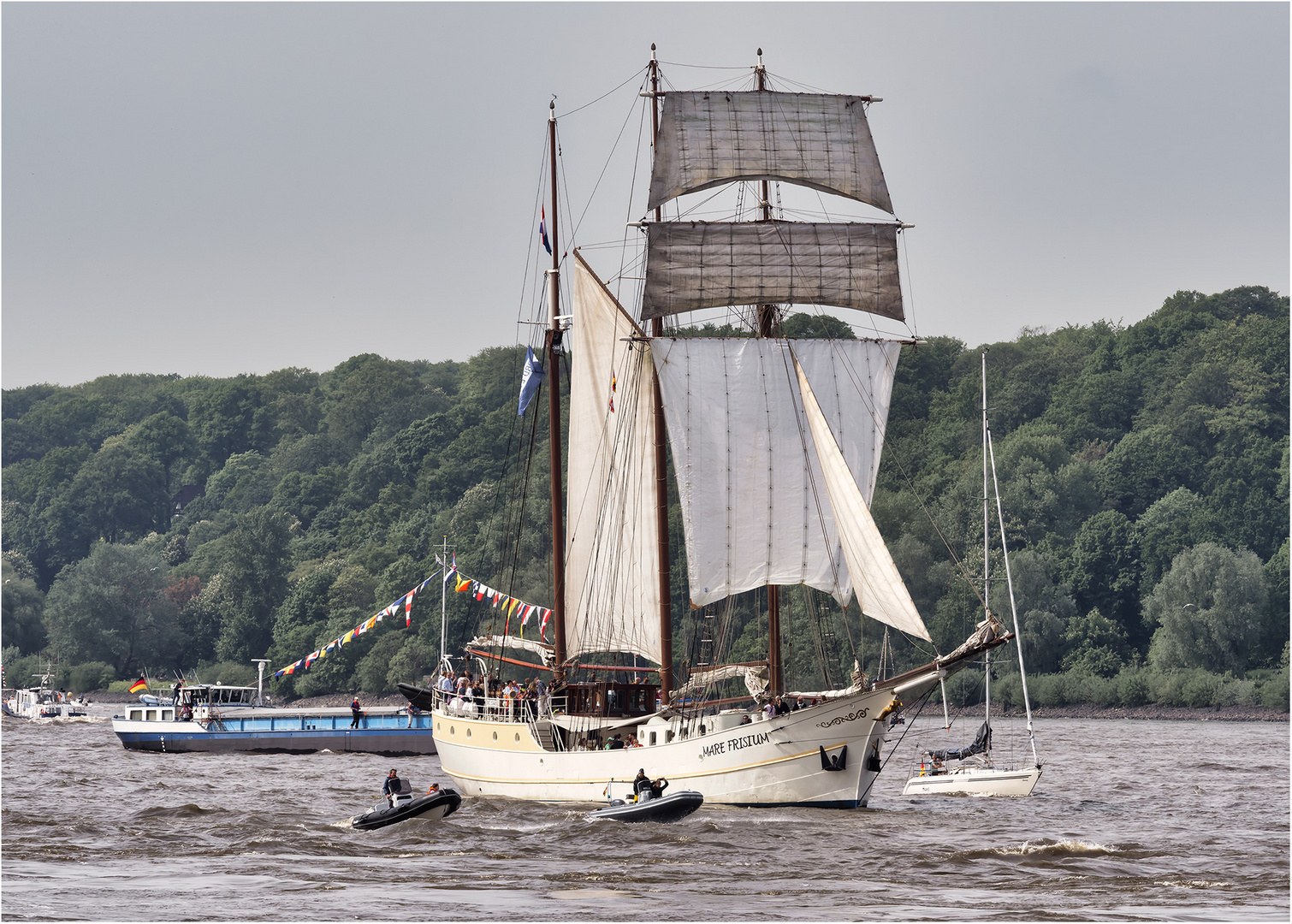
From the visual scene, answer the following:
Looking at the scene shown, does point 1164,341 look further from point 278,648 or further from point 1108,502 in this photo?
point 278,648

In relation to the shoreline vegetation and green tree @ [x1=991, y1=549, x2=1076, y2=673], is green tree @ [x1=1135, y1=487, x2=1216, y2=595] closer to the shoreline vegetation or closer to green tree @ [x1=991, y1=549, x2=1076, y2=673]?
green tree @ [x1=991, y1=549, x2=1076, y2=673]

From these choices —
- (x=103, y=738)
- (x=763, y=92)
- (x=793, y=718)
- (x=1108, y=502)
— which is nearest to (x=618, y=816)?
(x=793, y=718)

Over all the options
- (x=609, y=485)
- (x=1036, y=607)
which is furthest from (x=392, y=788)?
(x=1036, y=607)

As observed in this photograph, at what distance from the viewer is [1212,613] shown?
115 meters

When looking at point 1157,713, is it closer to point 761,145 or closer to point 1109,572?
point 1109,572

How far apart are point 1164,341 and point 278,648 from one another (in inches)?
3605

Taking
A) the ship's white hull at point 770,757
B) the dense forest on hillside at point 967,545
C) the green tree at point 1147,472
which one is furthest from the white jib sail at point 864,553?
the green tree at point 1147,472

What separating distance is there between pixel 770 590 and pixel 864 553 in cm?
619

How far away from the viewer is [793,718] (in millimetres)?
50844

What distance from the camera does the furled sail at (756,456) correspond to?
58.3 metres

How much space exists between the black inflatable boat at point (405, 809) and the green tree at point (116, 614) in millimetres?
115338

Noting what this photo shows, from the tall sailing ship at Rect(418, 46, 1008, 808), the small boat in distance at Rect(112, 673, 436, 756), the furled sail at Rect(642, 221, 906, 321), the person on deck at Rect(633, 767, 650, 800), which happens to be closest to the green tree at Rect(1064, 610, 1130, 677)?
the small boat in distance at Rect(112, 673, 436, 756)

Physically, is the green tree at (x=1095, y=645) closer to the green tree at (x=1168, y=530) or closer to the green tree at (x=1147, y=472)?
the green tree at (x=1168, y=530)

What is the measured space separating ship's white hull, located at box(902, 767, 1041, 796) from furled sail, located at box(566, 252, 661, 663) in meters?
11.0
